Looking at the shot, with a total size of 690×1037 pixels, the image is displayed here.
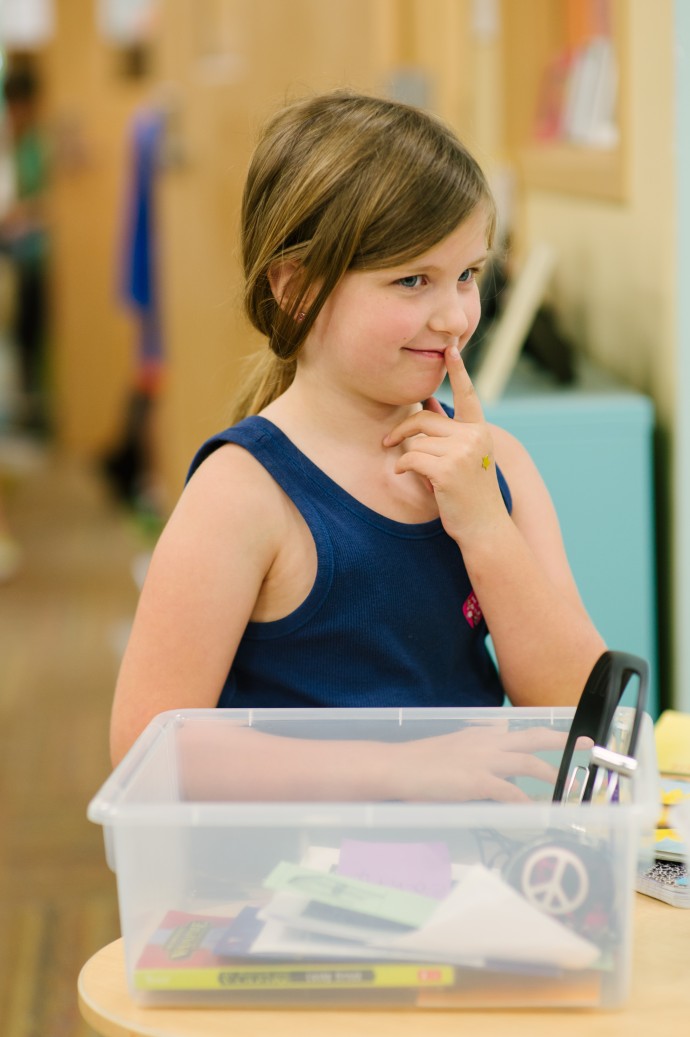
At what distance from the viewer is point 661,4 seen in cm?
182

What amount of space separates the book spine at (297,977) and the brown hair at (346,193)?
0.52m

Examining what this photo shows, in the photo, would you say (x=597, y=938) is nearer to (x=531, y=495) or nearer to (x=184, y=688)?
(x=184, y=688)

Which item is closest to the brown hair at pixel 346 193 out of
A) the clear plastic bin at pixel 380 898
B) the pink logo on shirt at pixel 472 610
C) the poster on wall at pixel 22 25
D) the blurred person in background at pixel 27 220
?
the pink logo on shirt at pixel 472 610

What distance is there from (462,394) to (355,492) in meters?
0.12

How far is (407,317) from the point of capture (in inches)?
41.2

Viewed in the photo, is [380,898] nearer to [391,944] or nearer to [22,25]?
[391,944]

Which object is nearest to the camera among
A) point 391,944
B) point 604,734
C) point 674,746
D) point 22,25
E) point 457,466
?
point 391,944

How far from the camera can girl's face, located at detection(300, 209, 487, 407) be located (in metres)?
1.05

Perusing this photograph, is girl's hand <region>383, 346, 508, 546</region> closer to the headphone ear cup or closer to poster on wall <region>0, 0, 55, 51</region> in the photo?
the headphone ear cup

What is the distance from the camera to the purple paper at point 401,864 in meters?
0.76

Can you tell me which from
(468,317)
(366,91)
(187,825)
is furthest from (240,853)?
(366,91)

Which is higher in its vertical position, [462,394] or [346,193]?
[346,193]

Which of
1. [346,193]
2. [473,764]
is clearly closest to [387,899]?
[473,764]

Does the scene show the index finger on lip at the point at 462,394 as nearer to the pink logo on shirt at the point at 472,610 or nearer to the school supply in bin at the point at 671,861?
the pink logo on shirt at the point at 472,610
